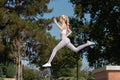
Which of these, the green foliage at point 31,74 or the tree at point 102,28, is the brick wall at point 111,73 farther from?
the green foliage at point 31,74

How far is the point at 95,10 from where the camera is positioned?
111ft

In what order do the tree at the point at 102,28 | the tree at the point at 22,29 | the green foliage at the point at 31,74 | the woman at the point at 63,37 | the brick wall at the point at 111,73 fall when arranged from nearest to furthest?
the woman at the point at 63,37 → the brick wall at the point at 111,73 → the tree at the point at 102,28 → the tree at the point at 22,29 → the green foliage at the point at 31,74

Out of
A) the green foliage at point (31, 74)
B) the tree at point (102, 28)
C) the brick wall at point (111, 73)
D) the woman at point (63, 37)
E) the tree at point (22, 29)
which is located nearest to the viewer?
the woman at point (63, 37)

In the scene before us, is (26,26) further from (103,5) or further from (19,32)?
(103,5)

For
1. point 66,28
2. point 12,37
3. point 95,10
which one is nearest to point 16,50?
point 12,37

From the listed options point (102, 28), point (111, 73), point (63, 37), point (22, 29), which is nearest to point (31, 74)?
point (22, 29)

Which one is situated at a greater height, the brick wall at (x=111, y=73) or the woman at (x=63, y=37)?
the woman at (x=63, y=37)

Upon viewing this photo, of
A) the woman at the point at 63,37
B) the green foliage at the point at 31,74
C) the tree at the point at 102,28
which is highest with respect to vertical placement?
the tree at the point at 102,28

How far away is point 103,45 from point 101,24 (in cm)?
195

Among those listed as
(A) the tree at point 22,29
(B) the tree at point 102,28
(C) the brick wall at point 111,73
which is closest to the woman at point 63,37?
(C) the brick wall at point 111,73

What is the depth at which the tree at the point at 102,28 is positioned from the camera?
105 ft

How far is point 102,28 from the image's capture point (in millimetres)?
32219

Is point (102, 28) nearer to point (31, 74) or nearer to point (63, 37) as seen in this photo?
point (63, 37)

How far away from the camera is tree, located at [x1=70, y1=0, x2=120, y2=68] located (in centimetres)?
3198
